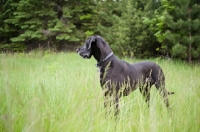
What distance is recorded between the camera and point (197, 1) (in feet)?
25.3

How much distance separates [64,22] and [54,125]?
41.5 feet

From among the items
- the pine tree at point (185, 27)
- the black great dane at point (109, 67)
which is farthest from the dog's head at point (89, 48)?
the pine tree at point (185, 27)

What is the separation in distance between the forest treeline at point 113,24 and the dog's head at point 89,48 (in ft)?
17.4

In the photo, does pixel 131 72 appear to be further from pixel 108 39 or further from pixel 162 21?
pixel 108 39

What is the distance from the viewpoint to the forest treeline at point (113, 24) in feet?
25.3

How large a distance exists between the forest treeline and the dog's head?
5290 millimetres

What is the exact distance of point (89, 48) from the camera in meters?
2.93

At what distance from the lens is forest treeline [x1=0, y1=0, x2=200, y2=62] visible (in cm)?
772

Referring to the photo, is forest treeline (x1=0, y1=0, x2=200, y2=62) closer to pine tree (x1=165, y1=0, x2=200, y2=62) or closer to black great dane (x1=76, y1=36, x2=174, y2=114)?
pine tree (x1=165, y1=0, x2=200, y2=62)

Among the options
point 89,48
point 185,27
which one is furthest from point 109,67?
point 185,27

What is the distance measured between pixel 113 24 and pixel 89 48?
10.4 metres

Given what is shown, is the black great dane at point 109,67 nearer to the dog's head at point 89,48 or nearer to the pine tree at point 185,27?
the dog's head at point 89,48

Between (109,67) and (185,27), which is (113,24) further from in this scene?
(109,67)

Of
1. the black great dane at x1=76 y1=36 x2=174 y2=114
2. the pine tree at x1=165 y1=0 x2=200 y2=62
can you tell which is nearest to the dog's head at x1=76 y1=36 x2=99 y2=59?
the black great dane at x1=76 y1=36 x2=174 y2=114
